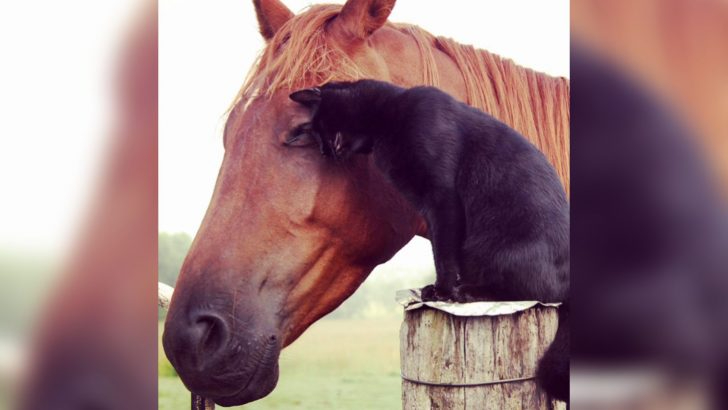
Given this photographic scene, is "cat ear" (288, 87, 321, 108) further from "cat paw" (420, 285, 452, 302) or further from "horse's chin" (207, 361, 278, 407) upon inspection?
"horse's chin" (207, 361, 278, 407)

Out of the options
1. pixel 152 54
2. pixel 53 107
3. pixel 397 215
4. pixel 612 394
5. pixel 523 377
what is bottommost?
pixel 612 394

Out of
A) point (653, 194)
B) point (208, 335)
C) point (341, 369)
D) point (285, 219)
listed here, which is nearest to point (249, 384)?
point (208, 335)

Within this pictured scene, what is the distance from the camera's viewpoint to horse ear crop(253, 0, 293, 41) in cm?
205

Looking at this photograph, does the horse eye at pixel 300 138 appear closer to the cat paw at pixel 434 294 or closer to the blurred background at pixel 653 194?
the cat paw at pixel 434 294

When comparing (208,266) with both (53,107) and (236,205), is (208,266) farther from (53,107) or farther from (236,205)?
(53,107)

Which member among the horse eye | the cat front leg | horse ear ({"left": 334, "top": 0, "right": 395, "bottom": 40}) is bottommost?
the cat front leg

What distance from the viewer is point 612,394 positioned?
201 cm

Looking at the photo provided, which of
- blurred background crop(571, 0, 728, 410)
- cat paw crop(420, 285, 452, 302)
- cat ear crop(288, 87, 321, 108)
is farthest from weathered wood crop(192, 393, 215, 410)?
blurred background crop(571, 0, 728, 410)

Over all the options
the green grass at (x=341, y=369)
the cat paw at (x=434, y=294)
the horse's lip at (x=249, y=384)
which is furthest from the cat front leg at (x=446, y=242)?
the horse's lip at (x=249, y=384)

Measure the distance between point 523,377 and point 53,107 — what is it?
1660 millimetres

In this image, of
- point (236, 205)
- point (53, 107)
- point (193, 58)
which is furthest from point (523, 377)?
point (53, 107)

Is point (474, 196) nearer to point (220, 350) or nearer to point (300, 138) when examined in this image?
point (300, 138)

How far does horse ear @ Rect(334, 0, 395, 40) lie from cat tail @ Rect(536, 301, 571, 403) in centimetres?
88

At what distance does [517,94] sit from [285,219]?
0.72m
